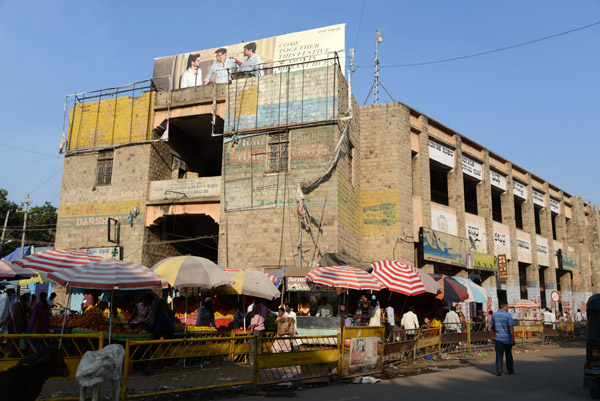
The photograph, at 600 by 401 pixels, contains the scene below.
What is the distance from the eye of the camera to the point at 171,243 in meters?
24.5

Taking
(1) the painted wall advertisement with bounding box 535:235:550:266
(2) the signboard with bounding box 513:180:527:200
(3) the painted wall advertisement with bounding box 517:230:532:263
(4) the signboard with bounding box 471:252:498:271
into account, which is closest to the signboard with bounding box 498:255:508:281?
(4) the signboard with bounding box 471:252:498:271

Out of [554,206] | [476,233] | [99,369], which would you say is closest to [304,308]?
[99,369]

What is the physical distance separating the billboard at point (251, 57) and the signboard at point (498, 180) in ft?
47.3

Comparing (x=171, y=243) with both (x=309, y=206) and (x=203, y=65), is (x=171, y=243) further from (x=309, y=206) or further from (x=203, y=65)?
(x=203, y=65)

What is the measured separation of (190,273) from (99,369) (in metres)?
5.34

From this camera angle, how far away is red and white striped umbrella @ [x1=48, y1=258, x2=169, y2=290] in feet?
30.7

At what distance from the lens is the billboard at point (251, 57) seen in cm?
2603

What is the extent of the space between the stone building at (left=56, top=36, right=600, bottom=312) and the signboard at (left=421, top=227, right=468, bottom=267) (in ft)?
0.33

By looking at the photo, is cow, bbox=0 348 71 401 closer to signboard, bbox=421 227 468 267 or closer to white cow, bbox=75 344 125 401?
white cow, bbox=75 344 125 401

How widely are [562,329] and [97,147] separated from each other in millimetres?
25460

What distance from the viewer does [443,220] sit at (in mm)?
26656

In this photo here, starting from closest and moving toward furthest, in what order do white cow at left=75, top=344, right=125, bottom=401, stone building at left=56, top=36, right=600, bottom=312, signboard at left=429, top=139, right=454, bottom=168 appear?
white cow at left=75, top=344, right=125, bottom=401 → stone building at left=56, top=36, right=600, bottom=312 → signboard at left=429, top=139, right=454, bottom=168

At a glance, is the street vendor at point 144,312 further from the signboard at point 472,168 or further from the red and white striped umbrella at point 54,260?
the signboard at point 472,168

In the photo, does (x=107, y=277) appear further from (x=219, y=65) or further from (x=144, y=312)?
(x=219, y=65)
